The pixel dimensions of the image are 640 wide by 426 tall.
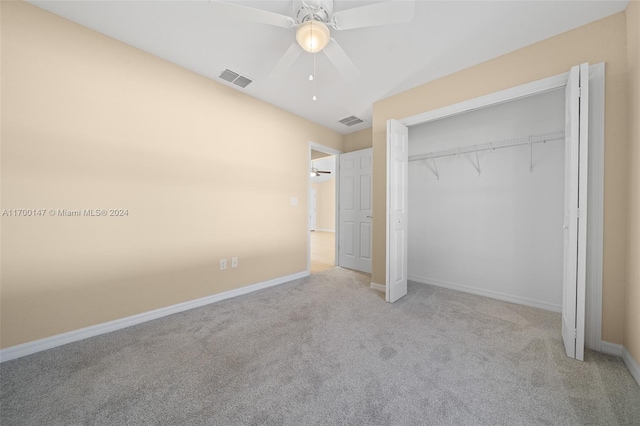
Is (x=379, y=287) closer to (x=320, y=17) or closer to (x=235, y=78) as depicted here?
(x=320, y=17)

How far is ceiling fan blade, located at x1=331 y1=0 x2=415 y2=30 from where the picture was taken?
4.66 feet

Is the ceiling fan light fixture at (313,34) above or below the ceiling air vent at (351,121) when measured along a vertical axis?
below

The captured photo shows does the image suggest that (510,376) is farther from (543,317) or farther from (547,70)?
(547,70)

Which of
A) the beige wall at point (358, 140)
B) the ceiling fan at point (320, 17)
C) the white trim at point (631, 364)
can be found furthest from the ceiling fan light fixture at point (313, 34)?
the white trim at point (631, 364)

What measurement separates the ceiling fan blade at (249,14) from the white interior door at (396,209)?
5.39 feet

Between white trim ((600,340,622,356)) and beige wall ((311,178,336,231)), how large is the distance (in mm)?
9271

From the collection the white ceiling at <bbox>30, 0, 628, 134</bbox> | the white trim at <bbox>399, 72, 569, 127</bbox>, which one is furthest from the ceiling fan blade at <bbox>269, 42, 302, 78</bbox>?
the white trim at <bbox>399, 72, 569, 127</bbox>

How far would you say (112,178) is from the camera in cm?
216

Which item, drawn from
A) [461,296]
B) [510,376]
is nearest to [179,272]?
[510,376]

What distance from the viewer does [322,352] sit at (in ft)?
5.99

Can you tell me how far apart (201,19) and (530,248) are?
417 centimetres

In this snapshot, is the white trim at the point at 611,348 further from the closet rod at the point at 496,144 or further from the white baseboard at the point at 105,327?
the white baseboard at the point at 105,327

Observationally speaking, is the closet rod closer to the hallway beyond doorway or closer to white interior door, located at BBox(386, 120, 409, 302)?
white interior door, located at BBox(386, 120, 409, 302)

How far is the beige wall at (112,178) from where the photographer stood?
1.78 meters
